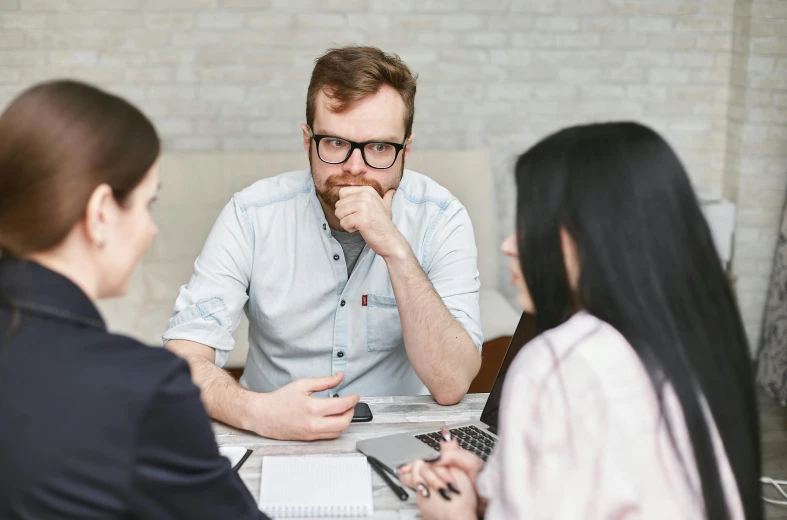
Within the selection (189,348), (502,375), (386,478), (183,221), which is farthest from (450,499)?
(183,221)

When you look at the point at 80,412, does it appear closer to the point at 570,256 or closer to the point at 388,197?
the point at 570,256

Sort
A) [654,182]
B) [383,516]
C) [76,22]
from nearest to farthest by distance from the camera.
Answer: [654,182]
[383,516]
[76,22]

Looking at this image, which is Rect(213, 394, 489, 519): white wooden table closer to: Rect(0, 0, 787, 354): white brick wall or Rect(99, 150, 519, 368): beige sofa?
Rect(99, 150, 519, 368): beige sofa

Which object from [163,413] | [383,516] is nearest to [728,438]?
[383,516]

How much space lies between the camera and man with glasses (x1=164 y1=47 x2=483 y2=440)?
5.70ft

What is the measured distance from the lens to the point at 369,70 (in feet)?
5.95

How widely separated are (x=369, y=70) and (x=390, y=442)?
0.84 meters

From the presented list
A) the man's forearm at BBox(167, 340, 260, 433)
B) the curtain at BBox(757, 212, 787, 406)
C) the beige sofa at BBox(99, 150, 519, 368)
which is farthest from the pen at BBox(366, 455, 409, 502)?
the curtain at BBox(757, 212, 787, 406)

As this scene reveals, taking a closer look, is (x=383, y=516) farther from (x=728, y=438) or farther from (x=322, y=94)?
(x=322, y=94)

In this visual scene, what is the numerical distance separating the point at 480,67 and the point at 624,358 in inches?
114

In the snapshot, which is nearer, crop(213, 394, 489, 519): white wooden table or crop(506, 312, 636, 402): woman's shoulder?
crop(506, 312, 636, 402): woman's shoulder

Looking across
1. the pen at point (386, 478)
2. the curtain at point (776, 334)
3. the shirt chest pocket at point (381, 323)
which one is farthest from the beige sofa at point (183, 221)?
the pen at point (386, 478)

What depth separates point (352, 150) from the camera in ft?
5.97

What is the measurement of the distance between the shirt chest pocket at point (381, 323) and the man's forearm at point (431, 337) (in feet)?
0.51
